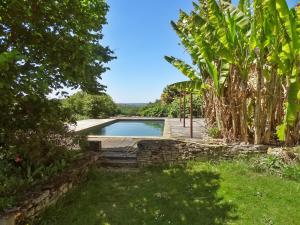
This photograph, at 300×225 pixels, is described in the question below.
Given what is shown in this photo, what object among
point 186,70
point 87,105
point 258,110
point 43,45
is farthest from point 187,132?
point 87,105

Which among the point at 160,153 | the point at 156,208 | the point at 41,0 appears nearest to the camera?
the point at 156,208

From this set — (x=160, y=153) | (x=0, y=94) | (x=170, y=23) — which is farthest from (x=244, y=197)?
(x=170, y=23)

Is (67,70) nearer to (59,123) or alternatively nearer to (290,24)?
(59,123)

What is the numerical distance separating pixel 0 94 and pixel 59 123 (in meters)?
1.99

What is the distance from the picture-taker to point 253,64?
1009 cm

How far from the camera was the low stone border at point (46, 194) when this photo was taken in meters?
4.77

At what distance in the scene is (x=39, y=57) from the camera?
266 inches

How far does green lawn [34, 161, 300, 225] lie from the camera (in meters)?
5.64

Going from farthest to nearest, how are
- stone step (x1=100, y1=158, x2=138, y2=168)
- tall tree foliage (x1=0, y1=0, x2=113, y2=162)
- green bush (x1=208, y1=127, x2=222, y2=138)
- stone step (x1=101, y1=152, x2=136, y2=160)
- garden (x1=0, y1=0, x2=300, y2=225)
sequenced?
green bush (x1=208, y1=127, x2=222, y2=138)
stone step (x1=101, y1=152, x2=136, y2=160)
stone step (x1=100, y1=158, x2=138, y2=168)
tall tree foliage (x1=0, y1=0, x2=113, y2=162)
garden (x1=0, y1=0, x2=300, y2=225)

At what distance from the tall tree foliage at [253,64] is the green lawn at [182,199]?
2.21 meters

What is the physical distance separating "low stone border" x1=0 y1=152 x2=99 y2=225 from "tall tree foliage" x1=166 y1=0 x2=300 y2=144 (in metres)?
5.43

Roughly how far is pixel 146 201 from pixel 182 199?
0.82m

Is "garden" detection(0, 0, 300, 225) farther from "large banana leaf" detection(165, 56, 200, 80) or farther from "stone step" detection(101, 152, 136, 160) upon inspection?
"large banana leaf" detection(165, 56, 200, 80)

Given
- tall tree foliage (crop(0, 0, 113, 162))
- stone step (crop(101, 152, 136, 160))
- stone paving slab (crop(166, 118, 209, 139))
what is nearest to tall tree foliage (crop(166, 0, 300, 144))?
stone paving slab (crop(166, 118, 209, 139))
